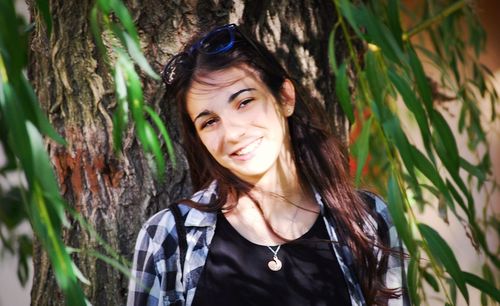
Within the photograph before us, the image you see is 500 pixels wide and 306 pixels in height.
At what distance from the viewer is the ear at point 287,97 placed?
4.94ft

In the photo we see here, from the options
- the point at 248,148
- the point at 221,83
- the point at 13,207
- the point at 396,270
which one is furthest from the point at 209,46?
the point at 13,207

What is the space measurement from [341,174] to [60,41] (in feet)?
2.00

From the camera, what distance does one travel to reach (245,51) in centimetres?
147

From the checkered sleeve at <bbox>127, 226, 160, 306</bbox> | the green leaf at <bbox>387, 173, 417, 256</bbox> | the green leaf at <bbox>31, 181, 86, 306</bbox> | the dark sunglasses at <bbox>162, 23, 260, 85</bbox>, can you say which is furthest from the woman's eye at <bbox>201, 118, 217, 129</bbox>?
the green leaf at <bbox>31, 181, 86, 306</bbox>

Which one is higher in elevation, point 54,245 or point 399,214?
point 54,245

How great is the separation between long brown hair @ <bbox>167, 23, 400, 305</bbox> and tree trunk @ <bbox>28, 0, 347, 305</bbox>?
0.34 ft

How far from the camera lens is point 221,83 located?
1414 millimetres

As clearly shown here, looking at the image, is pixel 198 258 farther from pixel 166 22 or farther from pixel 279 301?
pixel 166 22

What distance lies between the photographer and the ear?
4.94 feet

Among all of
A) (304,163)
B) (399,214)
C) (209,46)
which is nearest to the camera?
(399,214)

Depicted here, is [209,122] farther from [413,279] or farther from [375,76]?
[413,279]

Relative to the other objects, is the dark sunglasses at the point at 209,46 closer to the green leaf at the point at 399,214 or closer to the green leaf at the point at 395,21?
the green leaf at the point at 395,21

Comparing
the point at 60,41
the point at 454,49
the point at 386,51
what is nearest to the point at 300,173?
the point at 386,51

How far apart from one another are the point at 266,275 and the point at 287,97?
1.11 feet
